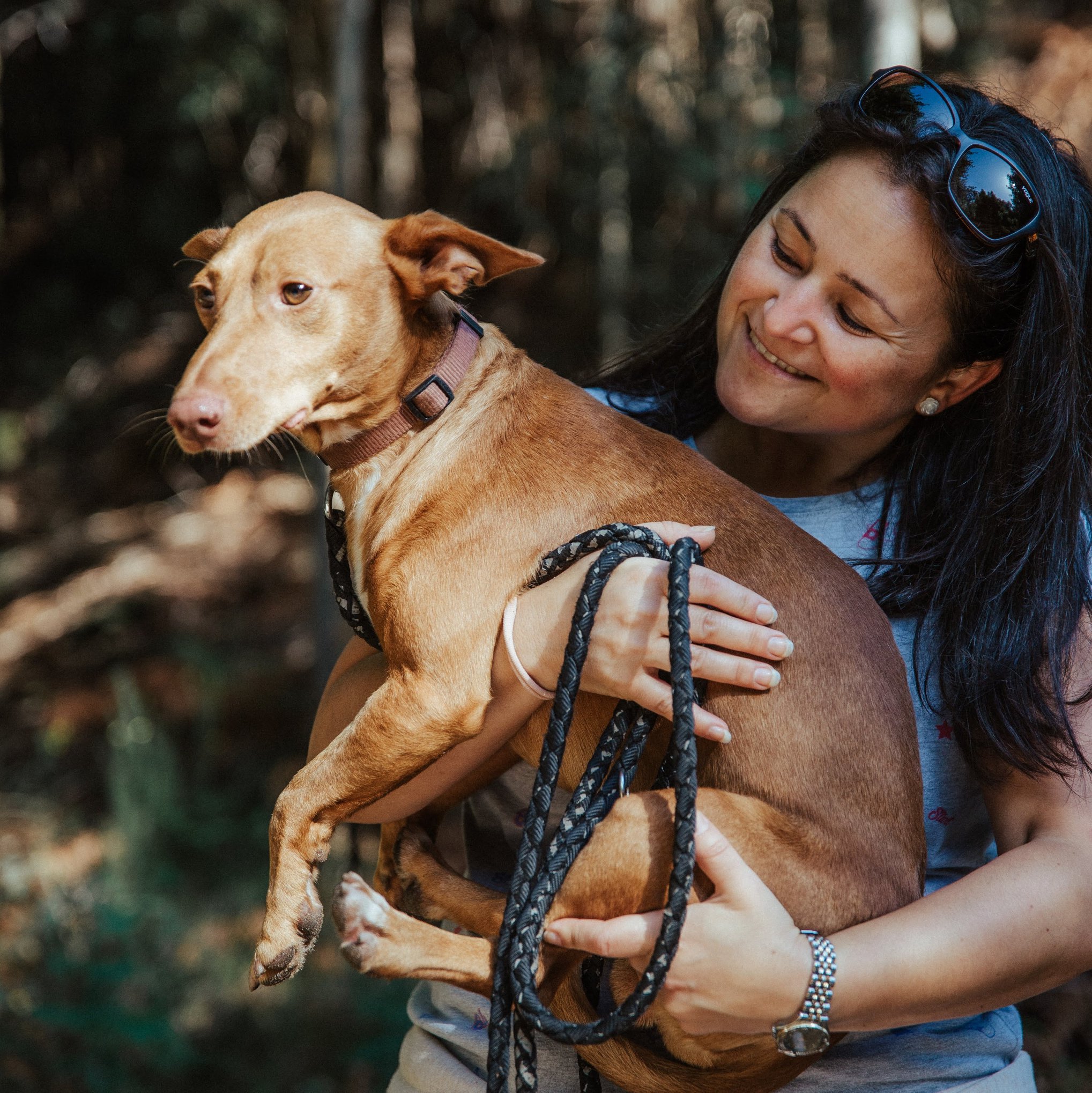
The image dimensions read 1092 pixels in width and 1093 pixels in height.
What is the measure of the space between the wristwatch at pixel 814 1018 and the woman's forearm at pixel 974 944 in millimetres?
15

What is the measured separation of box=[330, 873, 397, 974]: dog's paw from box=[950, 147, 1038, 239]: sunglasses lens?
168 cm

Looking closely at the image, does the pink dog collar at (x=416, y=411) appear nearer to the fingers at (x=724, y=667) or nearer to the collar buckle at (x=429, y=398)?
the collar buckle at (x=429, y=398)

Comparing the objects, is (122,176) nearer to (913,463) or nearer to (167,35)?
(167,35)

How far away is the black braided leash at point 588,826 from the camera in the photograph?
1535 mm

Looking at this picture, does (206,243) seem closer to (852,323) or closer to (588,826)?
(852,323)

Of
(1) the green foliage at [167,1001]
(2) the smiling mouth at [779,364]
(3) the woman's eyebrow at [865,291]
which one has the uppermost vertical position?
(3) the woman's eyebrow at [865,291]

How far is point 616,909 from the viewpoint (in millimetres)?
1717

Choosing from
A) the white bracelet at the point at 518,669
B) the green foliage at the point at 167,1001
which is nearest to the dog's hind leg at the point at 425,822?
the white bracelet at the point at 518,669

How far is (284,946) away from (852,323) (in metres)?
1.58

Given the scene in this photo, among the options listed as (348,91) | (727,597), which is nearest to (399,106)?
(348,91)

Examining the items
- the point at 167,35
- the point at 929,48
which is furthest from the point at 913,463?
the point at 167,35

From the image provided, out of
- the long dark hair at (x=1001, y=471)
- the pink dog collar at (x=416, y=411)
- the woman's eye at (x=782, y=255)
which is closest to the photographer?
the long dark hair at (x=1001, y=471)

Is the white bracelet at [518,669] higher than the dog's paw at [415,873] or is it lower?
higher

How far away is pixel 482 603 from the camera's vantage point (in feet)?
6.48
